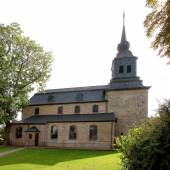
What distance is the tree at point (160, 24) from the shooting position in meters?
8.43

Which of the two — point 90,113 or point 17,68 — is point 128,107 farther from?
point 17,68

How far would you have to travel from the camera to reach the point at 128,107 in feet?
131

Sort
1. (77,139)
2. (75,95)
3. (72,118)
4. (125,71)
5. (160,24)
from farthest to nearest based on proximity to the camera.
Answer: (75,95) < (72,118) < (125,71) < (77,139) < (160,24)

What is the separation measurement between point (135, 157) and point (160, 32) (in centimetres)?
421

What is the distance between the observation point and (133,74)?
4191 centimetres

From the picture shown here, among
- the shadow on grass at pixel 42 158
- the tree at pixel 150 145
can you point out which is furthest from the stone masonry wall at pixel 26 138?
the tree at pixel 150 145

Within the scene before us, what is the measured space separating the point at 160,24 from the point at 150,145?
3760mm

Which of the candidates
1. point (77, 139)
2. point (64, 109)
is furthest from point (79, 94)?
point (77, 139)

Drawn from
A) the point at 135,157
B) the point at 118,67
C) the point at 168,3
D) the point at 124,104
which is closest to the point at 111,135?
the point at 124,104

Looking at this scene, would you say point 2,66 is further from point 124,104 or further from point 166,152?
point 166,152

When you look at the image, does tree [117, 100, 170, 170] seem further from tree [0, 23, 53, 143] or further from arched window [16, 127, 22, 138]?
arched window [16, 127, 22, 138]

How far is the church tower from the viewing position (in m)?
41.1

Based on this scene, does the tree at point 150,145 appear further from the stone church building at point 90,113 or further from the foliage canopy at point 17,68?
the foliage canopy at point 17,68

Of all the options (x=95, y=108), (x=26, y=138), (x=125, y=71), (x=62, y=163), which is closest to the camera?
(x=62, y=163)
